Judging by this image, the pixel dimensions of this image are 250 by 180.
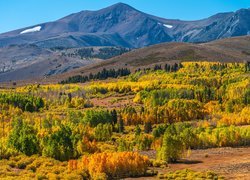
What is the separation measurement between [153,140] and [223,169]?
46.7m

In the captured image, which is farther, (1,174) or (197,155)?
(197,155)

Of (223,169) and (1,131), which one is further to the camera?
(1,131)

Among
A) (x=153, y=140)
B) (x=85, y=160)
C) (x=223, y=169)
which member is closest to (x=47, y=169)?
(x=85, y=160)

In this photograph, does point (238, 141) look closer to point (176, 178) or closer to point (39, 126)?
point (176, 178)

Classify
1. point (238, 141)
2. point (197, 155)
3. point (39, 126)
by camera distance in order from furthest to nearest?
point (39, 126) → point (238, 141) → point (197, 155)

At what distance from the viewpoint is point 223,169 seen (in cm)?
12850

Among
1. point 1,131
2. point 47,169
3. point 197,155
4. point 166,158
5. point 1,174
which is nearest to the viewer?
point 1,174

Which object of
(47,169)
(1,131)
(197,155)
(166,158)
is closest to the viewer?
(47,169)

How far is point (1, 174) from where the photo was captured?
374ft

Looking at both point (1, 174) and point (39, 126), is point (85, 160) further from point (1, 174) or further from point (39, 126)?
point (39, 126)

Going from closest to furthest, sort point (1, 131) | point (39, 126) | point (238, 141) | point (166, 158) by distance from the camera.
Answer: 1. point (166, 158)
2. point (238, 141)
3. point (1, 131)
4. point (39, 126)

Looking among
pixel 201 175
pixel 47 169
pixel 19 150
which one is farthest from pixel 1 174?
pixel 201 175

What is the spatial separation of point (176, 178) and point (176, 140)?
105ft

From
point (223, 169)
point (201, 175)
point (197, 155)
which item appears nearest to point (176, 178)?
point (201, 175)
